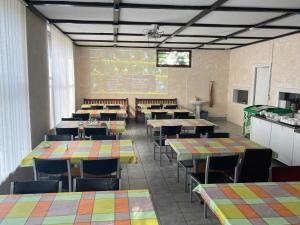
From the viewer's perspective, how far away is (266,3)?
4.07m

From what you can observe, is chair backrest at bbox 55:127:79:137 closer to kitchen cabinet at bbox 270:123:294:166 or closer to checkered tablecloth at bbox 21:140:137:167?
checkered tablecloth at bbox 21:140:137:167

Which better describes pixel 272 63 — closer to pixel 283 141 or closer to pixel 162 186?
pixel 283 141

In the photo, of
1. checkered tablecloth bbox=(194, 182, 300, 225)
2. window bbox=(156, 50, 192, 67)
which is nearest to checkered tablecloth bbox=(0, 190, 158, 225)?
checkered tablecloth bbox=(194, 182, 300, 225)

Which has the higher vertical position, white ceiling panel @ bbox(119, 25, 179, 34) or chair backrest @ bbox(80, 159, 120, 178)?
white ceiling panel @ bbox(119, 25, 179, 34)

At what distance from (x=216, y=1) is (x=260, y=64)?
15.3 feet

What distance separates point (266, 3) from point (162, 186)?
10.8 ft

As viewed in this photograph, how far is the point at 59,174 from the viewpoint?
303 centimetres

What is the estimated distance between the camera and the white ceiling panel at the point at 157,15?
182 inches

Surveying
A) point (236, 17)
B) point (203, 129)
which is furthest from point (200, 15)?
point (203, 129)

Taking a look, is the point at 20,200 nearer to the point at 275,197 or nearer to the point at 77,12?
the point at 275,197

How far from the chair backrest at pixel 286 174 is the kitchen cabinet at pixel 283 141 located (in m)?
2.48

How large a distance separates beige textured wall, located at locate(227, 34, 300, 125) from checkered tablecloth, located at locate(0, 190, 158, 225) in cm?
A: 578

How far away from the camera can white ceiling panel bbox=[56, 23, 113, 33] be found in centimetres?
603

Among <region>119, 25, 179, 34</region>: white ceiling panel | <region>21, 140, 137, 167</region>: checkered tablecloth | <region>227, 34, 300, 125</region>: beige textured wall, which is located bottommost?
<region>21, 140, 137, 167</region>: checkered tablecloth
